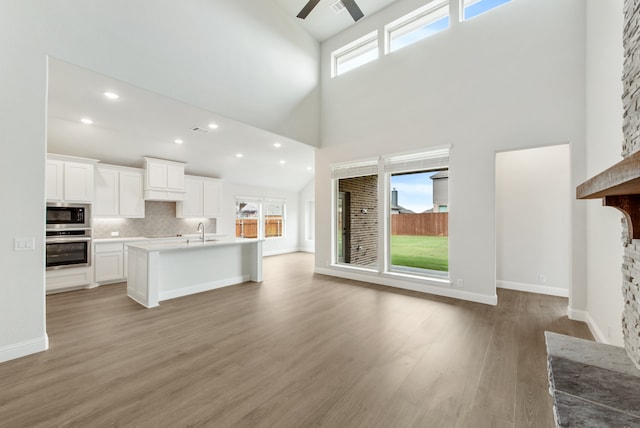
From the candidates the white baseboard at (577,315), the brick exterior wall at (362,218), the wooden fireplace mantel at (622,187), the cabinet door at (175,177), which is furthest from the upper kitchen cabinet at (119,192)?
the white baseboard at (577,315)

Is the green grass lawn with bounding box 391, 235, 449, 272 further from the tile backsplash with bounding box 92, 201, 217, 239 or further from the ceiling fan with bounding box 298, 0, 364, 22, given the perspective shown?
the tile backsplash with bounding box 92, 201, 217, 239

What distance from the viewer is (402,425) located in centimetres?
172

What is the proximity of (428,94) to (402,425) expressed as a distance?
483cm

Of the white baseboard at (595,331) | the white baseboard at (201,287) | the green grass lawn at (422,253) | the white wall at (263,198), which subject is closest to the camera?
the white baseboard at (595,331)

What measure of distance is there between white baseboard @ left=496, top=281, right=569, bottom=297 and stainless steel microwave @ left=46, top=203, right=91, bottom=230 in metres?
8.08

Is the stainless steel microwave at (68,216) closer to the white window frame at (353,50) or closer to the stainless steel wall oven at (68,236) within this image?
the stainless steel wall oven at (68,236)

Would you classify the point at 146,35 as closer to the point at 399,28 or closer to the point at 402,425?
the point at 399,28

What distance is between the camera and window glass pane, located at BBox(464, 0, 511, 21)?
13.7 ft

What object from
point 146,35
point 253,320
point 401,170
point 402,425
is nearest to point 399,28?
point 401,170

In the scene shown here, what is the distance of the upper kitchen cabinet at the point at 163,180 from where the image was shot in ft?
20.3

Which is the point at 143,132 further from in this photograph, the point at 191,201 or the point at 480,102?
the point at 480,102

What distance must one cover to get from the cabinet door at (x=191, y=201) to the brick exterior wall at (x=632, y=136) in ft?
25.2

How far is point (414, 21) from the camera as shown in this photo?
16.9 ft

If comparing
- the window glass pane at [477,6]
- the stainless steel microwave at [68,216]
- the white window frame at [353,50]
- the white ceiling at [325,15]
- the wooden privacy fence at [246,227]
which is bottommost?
the wooden privacy fence at [246,227]
